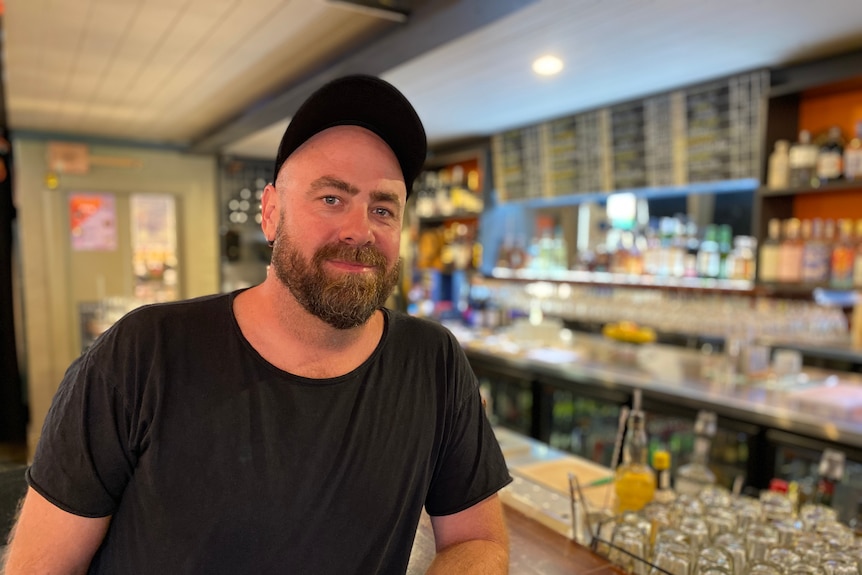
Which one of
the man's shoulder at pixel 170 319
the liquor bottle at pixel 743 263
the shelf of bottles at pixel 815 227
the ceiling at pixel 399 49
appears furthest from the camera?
the liquor bottle at pixel 743 263

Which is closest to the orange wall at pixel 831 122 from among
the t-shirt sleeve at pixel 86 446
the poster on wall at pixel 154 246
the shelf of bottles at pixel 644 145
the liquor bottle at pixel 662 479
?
the shelf of bottles at pixel 644 145

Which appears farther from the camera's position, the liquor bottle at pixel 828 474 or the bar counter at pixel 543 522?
the liquor bottle at pixel 828 474

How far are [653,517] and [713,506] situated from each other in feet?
0.63

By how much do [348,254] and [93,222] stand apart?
17.9 ft

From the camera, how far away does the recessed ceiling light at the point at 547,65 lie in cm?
314

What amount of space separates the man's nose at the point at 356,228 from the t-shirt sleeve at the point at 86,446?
17.3 inches

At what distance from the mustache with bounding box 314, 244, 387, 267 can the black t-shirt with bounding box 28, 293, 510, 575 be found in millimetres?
203

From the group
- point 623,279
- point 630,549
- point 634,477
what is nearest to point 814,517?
point 634,477

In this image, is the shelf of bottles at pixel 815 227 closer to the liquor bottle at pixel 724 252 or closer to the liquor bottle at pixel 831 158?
the liquor bottle at pixel 831 158

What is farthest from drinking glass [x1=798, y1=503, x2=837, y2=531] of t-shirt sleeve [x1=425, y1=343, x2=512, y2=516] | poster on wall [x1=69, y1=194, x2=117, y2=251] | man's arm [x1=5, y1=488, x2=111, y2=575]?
poster on wall [x1=69, y1=194, x2=117, y2=251]

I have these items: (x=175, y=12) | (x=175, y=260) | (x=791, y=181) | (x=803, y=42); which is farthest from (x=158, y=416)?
(x=175, y=260)

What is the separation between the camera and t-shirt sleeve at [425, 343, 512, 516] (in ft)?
4.17

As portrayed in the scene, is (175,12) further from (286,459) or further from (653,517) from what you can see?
(653,517)

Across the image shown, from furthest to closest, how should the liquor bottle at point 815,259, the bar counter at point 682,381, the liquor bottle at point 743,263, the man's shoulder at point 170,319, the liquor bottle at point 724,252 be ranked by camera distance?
1. the liquor bottle at point 724,252
2. the liquor bottle at point 743,263
3. the liquor bottle at point 815,259
4. the bar counter at point 682,381
5. the man's shoulder at point 170,319
